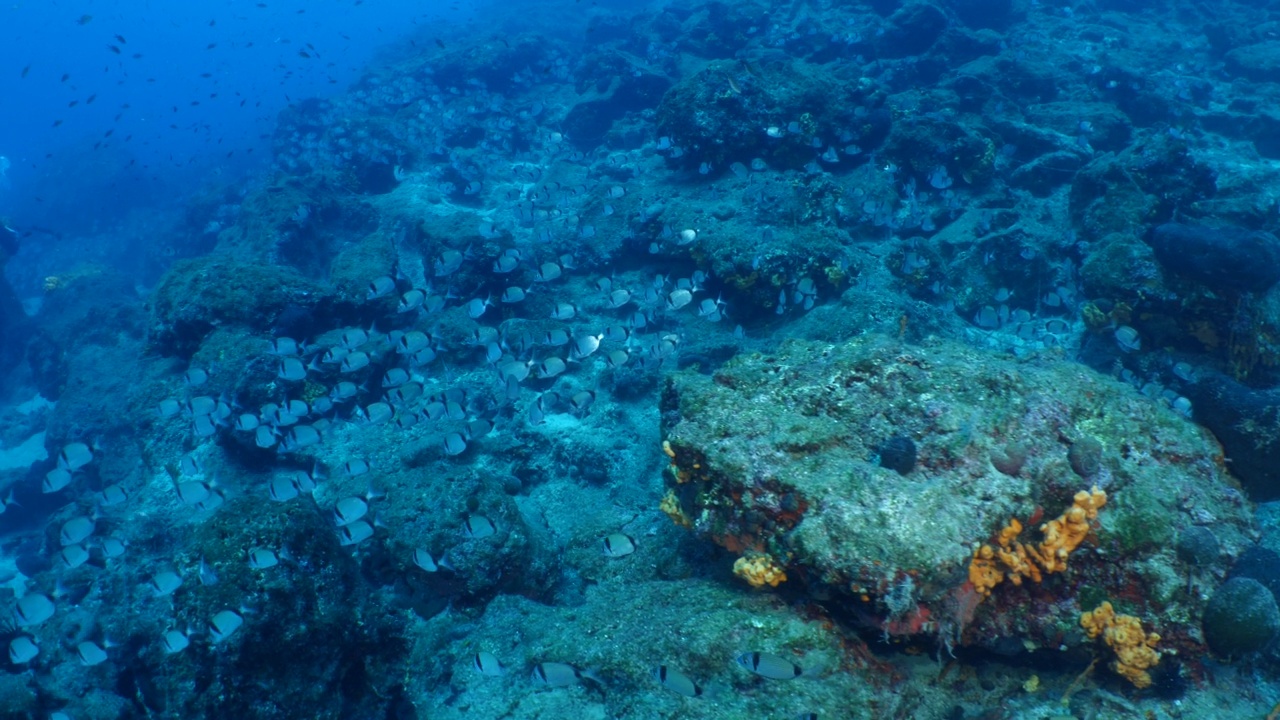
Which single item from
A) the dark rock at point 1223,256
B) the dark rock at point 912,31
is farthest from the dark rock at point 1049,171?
the dark rock at point 912,31

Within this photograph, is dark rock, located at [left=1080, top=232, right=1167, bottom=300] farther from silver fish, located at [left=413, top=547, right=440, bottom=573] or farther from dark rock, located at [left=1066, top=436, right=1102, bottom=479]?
silver fish, located at [left=413, top=547, right=440, bottom=573]

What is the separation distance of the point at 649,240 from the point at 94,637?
9842 millimetres

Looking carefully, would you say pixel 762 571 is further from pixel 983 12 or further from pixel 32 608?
pixel 983 12

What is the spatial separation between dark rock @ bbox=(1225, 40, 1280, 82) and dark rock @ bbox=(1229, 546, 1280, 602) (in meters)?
22.1

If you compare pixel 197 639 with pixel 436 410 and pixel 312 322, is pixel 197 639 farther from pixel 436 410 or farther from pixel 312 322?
pixel 312 322

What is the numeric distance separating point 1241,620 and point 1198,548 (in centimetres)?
49

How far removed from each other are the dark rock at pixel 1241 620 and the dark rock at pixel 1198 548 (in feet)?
0.69

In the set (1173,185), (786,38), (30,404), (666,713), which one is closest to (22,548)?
(30,404)

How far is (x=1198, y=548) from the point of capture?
438 centimetres

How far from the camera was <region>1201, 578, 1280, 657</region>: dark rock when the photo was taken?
13.6 feet

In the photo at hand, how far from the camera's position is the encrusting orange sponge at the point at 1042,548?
4164 mm

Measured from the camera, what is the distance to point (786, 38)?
2111 centimetres

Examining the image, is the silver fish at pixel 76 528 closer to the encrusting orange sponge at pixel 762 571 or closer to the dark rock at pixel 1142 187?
the encrusting orange sponge at pixel 762 571

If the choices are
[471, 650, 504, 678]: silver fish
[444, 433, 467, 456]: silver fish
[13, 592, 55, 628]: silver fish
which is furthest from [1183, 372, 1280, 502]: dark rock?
[13, 592, 55, 628]: silver fish
